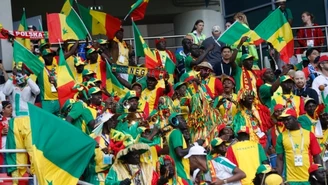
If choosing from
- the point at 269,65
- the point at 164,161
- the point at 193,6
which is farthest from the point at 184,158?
the point at 193,6

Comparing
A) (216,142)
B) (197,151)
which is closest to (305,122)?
(216,142)

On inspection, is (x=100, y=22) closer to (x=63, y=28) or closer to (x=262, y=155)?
(x=63, y=28)

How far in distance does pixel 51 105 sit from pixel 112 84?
54.3 inches

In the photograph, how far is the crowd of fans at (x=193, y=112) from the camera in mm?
15586

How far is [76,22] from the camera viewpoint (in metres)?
21.5

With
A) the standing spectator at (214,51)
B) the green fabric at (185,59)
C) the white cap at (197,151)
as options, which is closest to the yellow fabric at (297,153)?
the white cap at (197,151)

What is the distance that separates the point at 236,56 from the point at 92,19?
2932mm

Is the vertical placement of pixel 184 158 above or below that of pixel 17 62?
below

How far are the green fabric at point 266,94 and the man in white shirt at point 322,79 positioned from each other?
979mm

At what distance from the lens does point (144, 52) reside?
21.5 meters

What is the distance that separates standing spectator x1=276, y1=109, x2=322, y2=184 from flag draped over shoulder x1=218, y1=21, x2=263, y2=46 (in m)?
4.49

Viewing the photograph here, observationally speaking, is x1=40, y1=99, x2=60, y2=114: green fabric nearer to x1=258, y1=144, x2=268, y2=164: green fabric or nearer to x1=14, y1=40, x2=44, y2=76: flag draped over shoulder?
x1=14, y1=40, x2=44, y2=76: flag draped over shoulder

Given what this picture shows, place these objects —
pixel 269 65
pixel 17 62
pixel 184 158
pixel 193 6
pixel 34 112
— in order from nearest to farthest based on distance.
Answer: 1. pixel 34 112
2. pixel 184 158
3. pixel 17 62
4. pixel 269 65
5. pixel 193 6

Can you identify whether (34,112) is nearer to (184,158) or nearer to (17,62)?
(184,158)
